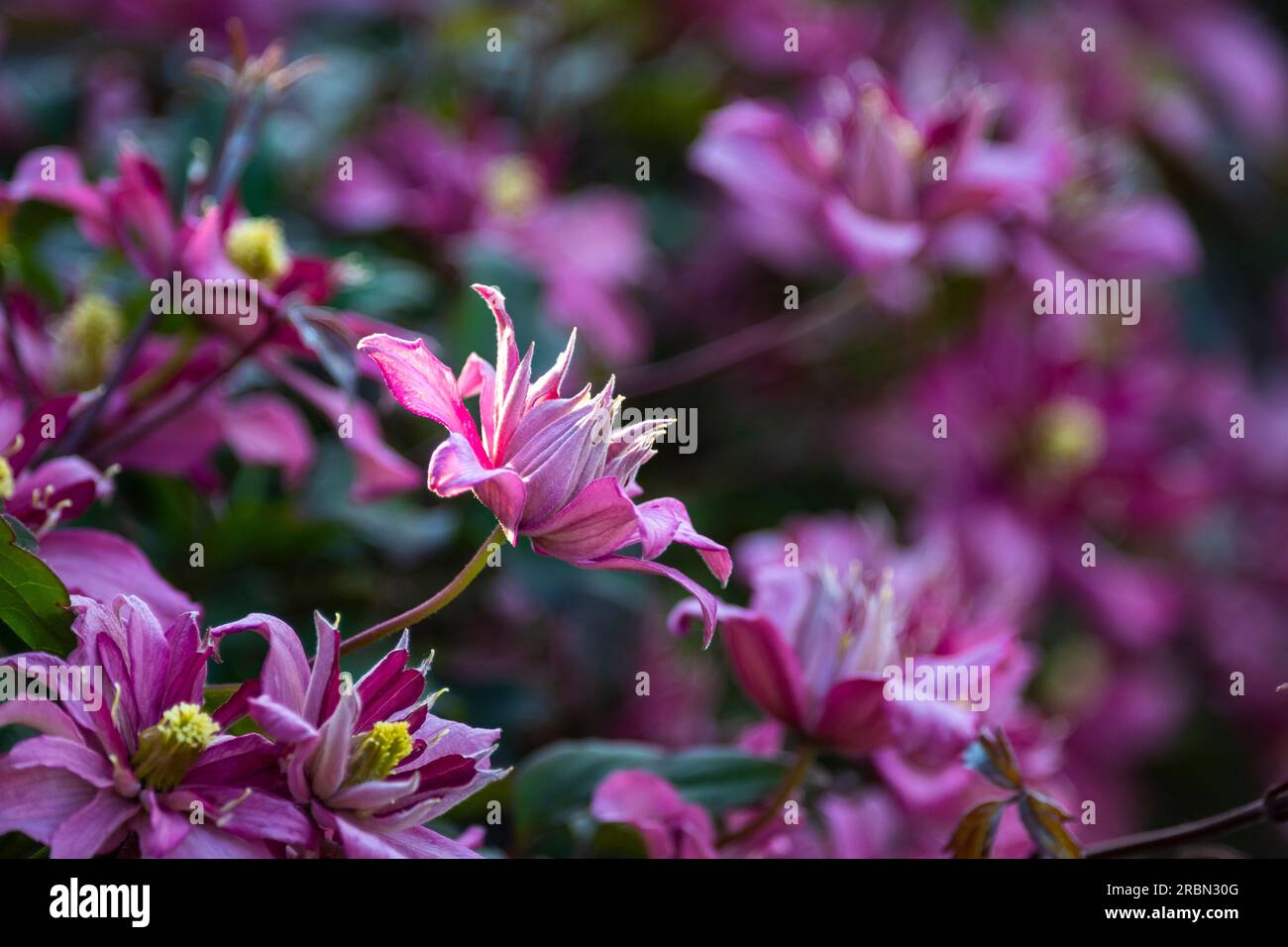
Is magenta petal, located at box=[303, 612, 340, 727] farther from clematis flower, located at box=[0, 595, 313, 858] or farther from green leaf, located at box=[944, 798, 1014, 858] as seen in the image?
green leaf, located at box=[944, 798, 1014, 858]

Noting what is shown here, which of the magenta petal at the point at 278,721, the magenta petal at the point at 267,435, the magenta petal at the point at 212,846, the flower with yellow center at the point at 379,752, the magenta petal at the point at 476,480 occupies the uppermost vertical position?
the magenta petal at the point at 267,435

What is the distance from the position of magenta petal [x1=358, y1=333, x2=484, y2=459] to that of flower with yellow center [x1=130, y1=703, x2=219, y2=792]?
Result: 0.12m

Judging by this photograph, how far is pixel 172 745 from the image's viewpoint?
1.43ft

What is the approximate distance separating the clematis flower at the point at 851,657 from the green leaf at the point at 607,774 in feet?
0.09

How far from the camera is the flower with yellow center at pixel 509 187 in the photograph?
2.97ft

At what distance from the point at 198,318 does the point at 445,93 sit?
52 centimetres

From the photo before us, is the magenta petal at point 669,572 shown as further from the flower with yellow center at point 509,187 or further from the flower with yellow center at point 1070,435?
the flower with yellow center at point 1070,435

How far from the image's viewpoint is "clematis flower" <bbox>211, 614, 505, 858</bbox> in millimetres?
436

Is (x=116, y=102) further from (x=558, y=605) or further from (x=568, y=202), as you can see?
(x=558, y=605)

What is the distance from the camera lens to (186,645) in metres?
0.45

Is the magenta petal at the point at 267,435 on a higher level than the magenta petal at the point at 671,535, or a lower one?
higher

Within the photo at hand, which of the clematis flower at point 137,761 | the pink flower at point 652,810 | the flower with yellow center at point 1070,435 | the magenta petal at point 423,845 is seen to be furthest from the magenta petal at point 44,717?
the flower with yellow center at point 1070,435

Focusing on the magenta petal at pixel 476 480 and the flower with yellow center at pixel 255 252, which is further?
the flower with yellow center at pixel 255 252
